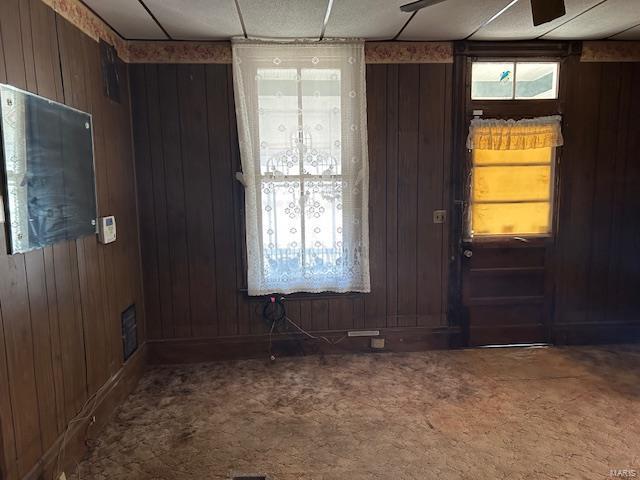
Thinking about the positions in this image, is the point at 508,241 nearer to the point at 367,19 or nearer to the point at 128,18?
the point at 367,19

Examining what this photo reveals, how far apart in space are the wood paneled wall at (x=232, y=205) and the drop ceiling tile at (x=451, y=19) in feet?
0.80

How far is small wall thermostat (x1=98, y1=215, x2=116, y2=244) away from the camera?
2393 mm

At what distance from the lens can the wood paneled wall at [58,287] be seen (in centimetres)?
162

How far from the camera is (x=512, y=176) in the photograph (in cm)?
322

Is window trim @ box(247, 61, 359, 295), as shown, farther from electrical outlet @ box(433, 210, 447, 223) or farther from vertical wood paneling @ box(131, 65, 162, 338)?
vertical wood paneling @ box(131, 65, 162, 338)

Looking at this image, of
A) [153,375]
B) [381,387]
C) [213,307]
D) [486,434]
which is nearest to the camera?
[486,434]

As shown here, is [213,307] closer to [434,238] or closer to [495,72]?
[434,238]

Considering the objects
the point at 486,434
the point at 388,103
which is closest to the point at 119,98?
the point at 388,103

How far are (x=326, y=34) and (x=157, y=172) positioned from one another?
5.20ft

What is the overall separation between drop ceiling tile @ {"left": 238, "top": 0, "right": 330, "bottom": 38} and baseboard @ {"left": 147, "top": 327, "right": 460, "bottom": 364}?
2.23 meters

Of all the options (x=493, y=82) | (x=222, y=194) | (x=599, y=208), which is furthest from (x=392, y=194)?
(x=599, y=208)

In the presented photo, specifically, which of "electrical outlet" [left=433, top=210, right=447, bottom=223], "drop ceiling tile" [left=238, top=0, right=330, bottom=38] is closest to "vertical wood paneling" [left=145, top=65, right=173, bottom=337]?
"drop ceiling tile" [left=238, top=0, right=330, bottom=38]

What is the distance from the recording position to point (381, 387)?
2738 millimetres

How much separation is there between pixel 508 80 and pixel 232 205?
7.69ft
